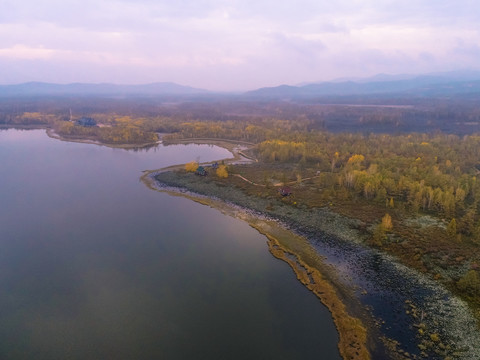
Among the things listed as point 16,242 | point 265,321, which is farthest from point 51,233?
point 265,321

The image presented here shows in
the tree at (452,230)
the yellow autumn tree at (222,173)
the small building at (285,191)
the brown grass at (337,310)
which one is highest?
the yellow autumn tree at (222,173)

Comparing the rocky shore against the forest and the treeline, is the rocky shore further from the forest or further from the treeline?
the treeline

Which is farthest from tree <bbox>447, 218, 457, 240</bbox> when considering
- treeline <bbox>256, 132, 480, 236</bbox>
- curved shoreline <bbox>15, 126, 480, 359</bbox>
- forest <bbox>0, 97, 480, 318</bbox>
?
curved shoreline <bbox>15, 126, 480, 359</bbox>

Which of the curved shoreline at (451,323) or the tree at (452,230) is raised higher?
the tree at (452,230)

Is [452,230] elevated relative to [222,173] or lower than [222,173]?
lower

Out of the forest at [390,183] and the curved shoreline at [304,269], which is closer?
the curved shoreline at [304,269]

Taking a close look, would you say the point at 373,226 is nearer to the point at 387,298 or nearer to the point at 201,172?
the point at 387,298

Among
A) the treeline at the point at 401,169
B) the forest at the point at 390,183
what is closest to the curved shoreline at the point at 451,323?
the forest at the point at 390,183

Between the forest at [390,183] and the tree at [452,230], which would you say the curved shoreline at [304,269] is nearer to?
the forest at [390,183]

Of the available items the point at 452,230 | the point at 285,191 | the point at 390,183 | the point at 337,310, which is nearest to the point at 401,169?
the point at 390,183
